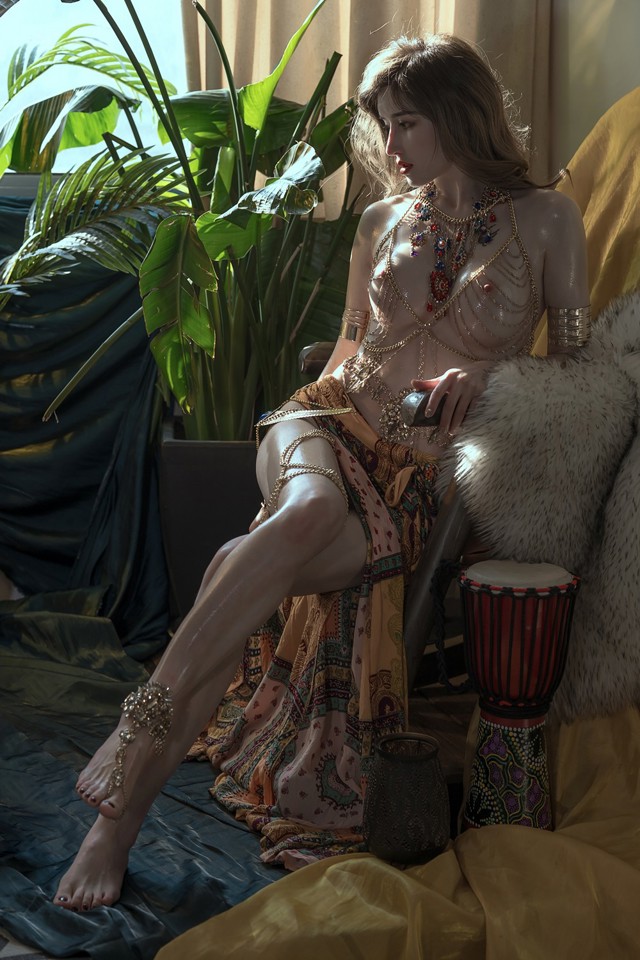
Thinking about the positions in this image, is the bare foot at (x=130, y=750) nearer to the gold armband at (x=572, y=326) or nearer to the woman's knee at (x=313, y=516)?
the woman's knee at (x=313, y=516)

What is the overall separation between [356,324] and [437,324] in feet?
0.76

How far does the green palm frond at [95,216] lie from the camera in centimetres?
243

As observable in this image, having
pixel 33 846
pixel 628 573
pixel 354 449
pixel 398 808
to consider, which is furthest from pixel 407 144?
pixel 33 846

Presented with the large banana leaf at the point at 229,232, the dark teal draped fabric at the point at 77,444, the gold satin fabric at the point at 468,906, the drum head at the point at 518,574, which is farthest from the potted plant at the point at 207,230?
the gold satin fabric at the point at 468,906

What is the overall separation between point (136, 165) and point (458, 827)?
173 cm

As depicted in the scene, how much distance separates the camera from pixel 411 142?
1.92m

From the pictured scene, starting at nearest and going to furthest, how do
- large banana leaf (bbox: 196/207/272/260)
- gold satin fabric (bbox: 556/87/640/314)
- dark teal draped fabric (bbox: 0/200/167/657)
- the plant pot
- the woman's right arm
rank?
gold satin fabric (bbox: 556/87/640/314) → the woman's right arm → large banana leaf (bbox: 196/207/272/260) → the plant pot → dark teal draped fabric (bbox: 0/200/167/657)

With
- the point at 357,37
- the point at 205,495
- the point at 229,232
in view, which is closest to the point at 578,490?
the point at 229,232

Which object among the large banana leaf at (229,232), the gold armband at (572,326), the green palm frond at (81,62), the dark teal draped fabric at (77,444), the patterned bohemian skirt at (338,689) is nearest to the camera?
the patterned bohemian skirt at (338,689)

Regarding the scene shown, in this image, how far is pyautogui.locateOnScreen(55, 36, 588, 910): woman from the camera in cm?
157

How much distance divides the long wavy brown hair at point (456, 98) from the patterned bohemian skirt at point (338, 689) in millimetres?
503

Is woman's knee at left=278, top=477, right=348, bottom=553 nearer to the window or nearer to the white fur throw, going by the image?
the white fur throw

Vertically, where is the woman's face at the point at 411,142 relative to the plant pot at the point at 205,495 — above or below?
above

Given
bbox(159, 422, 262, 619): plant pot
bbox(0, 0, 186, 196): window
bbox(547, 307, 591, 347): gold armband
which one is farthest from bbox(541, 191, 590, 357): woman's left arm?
bbox(0, 0, 186, 196): window
